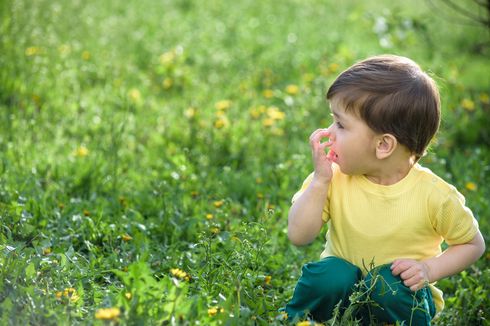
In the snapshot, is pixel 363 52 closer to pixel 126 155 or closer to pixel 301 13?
pixel 301 13

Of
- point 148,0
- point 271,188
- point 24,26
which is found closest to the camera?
point 271,188

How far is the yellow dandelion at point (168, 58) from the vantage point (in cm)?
515

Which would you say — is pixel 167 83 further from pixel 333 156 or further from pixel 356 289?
pixel 356 289

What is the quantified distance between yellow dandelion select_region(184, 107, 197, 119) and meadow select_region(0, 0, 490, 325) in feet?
0.05

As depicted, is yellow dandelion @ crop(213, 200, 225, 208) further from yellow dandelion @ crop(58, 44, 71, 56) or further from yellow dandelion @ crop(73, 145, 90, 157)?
yellow dandelion @ crop(58, 44, 71, 56)

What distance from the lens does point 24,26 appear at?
4.29m

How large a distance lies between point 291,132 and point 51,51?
5.23 feet

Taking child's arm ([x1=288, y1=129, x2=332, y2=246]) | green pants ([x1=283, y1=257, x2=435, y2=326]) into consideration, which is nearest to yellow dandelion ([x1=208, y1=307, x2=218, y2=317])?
green pants ([x1=283, y1=257, x2=435, y2=326])

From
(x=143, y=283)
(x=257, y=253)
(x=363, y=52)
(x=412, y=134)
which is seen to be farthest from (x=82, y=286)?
(x=363, y=52)

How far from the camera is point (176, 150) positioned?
13.4ft

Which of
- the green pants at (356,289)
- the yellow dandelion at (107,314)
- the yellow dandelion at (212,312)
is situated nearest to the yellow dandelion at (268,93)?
the green pants at (356,289)

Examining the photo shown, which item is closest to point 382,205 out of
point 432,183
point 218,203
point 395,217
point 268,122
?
point 395,217

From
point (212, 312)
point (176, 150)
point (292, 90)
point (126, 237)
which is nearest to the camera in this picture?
point (212, 312)

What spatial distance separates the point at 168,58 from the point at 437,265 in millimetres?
3189
